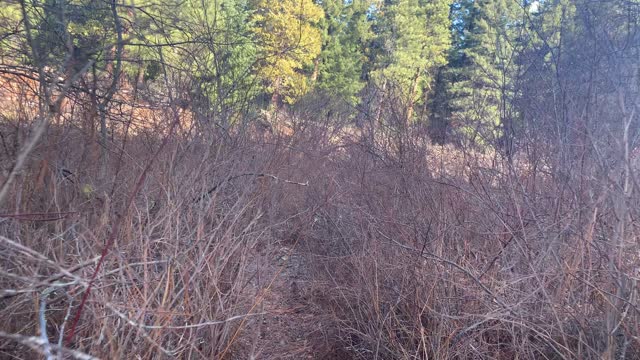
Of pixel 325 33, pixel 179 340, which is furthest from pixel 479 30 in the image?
pixel 179 340

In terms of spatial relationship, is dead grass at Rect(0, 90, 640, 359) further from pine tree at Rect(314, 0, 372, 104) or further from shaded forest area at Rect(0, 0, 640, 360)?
pine tree at Rect(314, 0, 372, 104)

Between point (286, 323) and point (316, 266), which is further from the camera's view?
point (316, 266)

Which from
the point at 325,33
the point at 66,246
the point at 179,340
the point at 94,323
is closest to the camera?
the point at 94,323

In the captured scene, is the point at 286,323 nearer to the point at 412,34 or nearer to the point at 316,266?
the point at 316,266

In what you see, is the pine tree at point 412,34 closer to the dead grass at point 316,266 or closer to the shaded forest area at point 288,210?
the shaded forest area at point 288,210

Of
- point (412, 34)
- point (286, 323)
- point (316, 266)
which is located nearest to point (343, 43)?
point (412, 34)

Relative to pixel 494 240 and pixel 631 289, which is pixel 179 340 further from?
pixel 494 240

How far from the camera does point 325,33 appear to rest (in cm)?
2706

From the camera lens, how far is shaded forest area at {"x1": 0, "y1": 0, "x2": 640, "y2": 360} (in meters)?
2.55

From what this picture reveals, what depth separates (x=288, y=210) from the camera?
6.78 metres

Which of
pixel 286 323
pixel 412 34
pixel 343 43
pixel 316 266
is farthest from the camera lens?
pixel 343 43

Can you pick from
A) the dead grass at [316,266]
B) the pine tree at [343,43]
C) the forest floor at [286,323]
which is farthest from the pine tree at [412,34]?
the forest floor at [286,323]

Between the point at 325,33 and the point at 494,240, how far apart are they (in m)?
24.6

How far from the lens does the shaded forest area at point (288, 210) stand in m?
2.55
